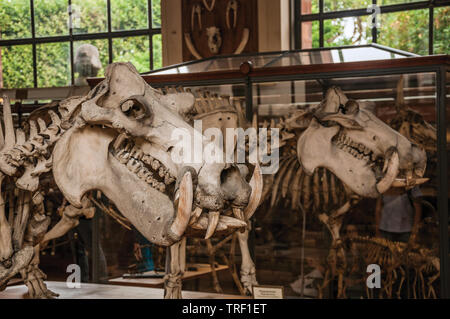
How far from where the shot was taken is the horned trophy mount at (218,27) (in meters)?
8.02

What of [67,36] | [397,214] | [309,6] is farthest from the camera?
[67,36]

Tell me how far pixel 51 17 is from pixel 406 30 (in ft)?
17.3

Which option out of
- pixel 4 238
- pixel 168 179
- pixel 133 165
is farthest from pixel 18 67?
pixel 168 179

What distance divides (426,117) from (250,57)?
1.72 m

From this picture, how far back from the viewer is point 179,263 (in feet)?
14.1

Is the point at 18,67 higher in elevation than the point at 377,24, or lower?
lower

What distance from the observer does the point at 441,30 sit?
710cm

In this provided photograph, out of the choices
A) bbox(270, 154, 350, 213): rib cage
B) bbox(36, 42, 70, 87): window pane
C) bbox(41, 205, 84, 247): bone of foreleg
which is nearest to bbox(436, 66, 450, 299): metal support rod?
bbox(270, 154, 350, 213): rib cage

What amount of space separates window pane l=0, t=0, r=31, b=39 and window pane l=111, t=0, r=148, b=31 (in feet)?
4.98

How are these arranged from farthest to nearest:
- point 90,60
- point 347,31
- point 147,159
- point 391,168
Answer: point 90,60, point 347,31, point 391,168, point 147,159

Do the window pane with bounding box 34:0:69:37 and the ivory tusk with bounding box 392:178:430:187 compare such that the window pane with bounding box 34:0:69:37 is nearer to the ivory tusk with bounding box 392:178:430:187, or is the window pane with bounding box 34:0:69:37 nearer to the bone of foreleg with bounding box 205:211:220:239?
the ivory tusk with bounding box 392:178:430:187

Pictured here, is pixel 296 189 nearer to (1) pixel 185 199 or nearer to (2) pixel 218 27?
(1) pixel 185 199

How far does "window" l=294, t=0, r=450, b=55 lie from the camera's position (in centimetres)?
715

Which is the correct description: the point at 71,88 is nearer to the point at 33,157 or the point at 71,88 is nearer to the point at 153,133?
the point at 33,157
